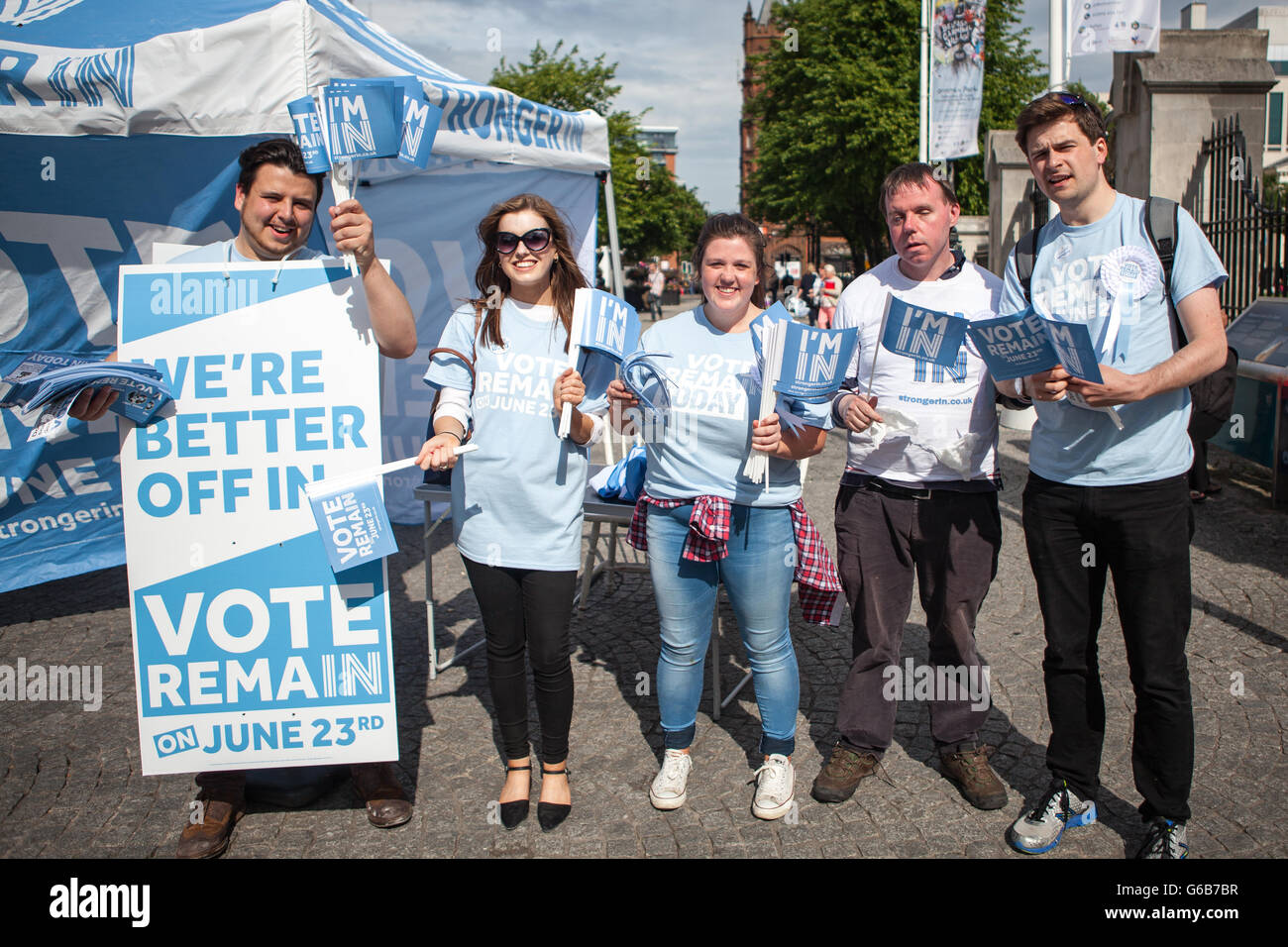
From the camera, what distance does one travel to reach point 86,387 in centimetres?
261

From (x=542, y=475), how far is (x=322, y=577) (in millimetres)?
754

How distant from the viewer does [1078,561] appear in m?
2.71

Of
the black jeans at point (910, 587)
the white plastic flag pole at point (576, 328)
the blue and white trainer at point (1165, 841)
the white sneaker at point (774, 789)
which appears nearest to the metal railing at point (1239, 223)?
the black jeans at point (910, 587)

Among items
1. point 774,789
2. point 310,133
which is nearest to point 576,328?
point 310,133

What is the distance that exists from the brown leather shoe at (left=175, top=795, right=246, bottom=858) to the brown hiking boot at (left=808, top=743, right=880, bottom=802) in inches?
74.6

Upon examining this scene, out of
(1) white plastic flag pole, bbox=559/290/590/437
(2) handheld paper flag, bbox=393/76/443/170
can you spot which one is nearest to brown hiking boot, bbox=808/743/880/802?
(1) white plastic flag pole, bbox=559/290/590/437

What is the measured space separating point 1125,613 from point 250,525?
2.59 metres

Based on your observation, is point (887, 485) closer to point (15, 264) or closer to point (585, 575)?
point (585, 575)

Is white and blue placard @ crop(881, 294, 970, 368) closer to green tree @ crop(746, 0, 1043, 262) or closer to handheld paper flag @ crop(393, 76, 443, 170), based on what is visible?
handheld paper flag @ crop(393, 76, 443, 170)

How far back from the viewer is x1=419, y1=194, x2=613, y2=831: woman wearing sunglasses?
2.81m

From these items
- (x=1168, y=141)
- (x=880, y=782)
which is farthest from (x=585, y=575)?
(x=1168, y=141)

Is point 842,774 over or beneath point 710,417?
beneath

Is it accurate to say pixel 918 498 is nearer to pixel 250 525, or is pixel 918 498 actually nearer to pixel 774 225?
pixel 250 525
